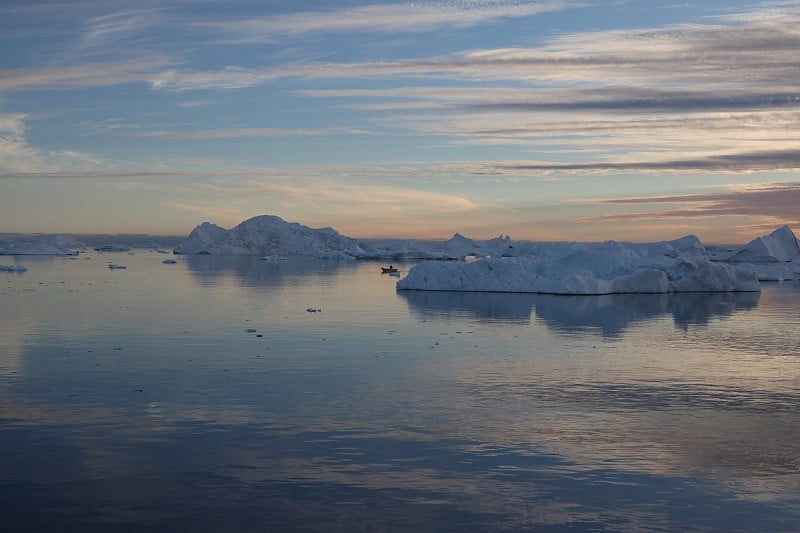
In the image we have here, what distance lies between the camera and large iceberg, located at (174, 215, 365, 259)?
87.4m

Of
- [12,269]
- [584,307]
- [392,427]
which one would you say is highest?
[584,307]

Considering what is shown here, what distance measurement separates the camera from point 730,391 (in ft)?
37.2

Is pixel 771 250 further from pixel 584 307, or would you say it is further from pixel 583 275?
pixel 584 307

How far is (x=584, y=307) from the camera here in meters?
24.8

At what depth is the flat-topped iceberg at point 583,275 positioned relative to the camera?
30.5 m

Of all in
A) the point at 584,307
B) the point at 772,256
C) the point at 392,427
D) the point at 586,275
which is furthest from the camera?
the point at 772,256

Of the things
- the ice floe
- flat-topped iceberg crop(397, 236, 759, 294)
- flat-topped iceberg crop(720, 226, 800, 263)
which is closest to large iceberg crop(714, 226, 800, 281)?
flat-topped iceberg crop(720, 226, 800, 263)

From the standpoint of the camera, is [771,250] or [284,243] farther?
[284,243]

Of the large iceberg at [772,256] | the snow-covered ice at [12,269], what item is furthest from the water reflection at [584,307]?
the snow-covered ice at [12,269]

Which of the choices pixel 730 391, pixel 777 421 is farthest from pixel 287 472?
pixel 730 391

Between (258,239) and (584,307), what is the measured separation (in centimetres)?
6864

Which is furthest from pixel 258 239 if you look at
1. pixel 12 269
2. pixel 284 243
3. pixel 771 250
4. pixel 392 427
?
pixel 392 427

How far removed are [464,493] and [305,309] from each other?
16.1 metres

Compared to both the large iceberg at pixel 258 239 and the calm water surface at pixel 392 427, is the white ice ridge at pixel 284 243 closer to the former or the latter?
the large iceberg at pixel 258 239
